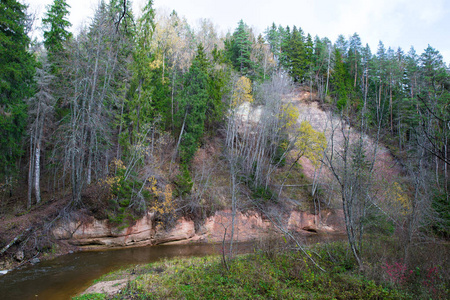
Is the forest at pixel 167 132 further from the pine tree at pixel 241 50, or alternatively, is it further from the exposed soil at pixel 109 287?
the exposed soil at pixel 109 287

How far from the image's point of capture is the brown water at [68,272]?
29.3ft

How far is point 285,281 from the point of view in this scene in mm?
7379

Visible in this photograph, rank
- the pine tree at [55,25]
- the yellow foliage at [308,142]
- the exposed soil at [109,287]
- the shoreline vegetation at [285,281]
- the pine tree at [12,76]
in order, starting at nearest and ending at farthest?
the shoreline vegetation at [285,281] → the exposed soil at [109,287] → the pine tree at [12,76] → the pine tree at [55,25] → the yellow foliage at [308,142]

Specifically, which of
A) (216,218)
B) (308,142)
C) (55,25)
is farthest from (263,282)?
(55,25)

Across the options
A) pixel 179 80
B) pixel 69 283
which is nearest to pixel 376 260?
pixel 69 283

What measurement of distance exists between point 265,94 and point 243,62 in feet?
35.4

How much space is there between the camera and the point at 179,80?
90.8 ft

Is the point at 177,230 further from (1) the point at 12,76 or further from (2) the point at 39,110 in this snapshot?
(1) the point at 12,76

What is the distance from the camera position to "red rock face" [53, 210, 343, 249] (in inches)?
596

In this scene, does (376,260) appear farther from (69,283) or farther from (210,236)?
(210,236)

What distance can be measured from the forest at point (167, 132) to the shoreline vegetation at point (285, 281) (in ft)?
2.34

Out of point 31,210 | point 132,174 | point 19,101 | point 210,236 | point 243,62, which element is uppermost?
point 243,62

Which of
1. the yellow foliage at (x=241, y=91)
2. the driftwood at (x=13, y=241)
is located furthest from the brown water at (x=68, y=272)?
the yellow foliage at (x=241, y=91)

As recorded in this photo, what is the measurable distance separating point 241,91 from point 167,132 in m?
8.74
